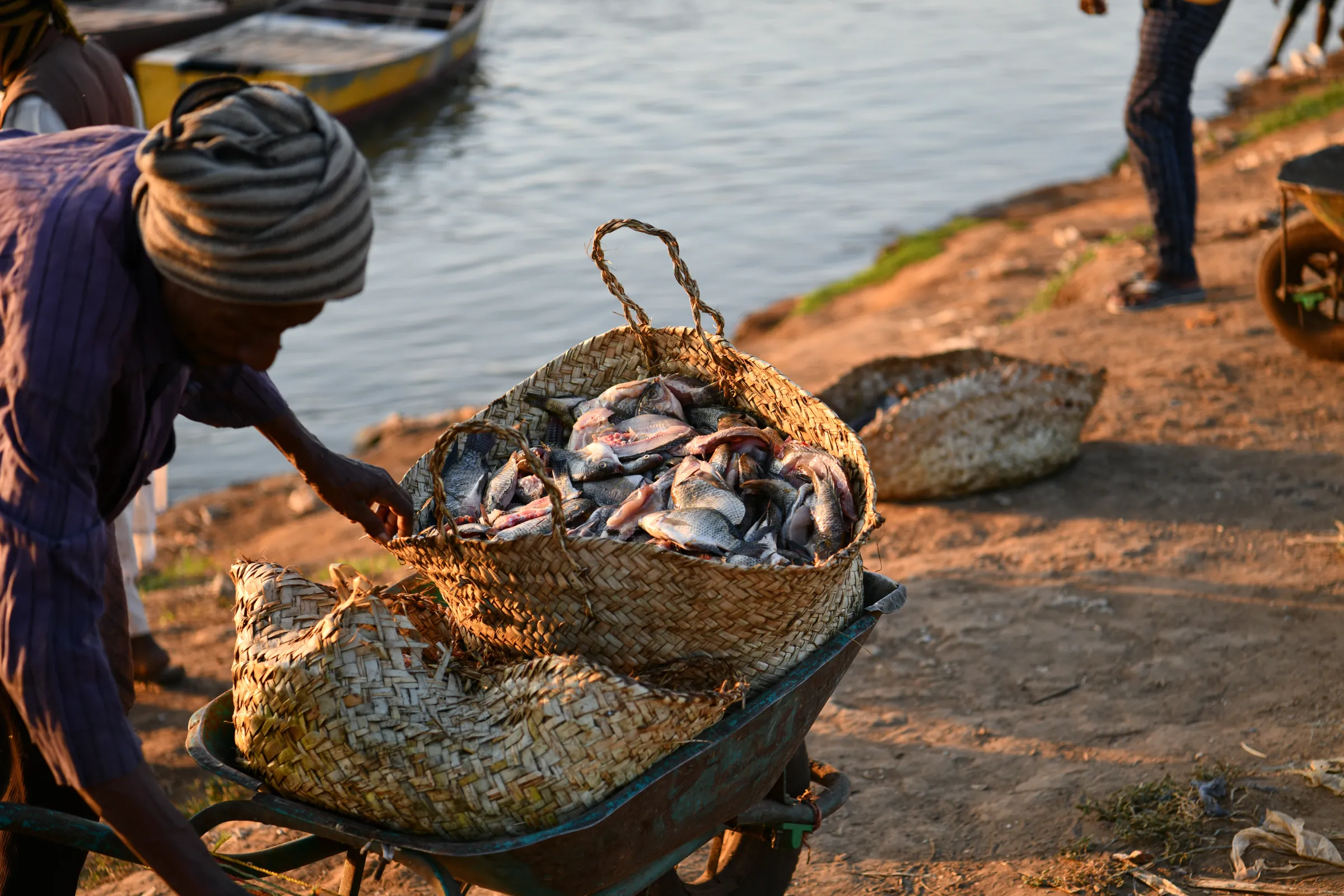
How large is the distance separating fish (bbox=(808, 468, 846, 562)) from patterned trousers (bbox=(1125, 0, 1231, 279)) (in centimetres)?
417

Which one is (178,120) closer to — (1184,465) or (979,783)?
(979,783)

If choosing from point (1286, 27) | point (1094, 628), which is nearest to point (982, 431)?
point (1094, 628)

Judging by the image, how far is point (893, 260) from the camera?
37.1 ft

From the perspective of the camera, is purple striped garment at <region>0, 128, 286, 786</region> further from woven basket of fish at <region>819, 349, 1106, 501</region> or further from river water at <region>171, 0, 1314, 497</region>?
river water at <region>171, 0, 1314, 497</region>

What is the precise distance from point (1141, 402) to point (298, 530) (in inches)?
187

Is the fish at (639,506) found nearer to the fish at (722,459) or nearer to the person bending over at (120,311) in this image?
the fish at (722,459)

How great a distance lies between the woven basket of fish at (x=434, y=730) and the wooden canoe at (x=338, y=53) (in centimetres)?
1243

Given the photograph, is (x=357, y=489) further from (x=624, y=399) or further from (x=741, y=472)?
(x=741, y=472)

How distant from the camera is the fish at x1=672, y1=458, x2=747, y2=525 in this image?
2.44 meters

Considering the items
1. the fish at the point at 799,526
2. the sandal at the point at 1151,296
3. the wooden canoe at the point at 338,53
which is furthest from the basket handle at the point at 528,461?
the wooden canoe at the point at 338,53

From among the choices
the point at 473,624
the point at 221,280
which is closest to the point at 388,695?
the point at 473,624

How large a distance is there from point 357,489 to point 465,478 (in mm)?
342

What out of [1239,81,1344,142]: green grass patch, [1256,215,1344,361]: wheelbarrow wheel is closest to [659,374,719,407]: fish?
[1256,215,1344,361]: wheelbarrow wheel

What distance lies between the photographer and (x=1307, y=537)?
443cm
